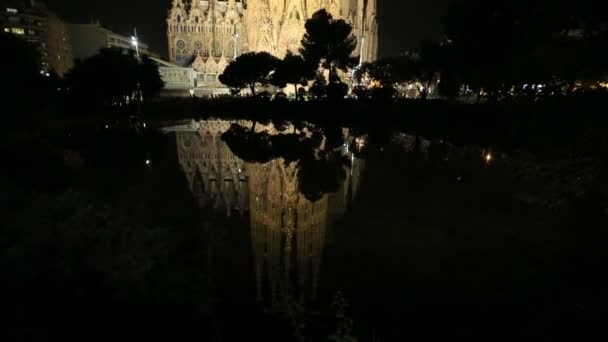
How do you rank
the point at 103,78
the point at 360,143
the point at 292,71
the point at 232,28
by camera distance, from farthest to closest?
the point at 232,28 → the point at 292,71 → the point at 103,78 → the point at 360,143

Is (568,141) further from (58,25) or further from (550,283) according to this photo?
(58,25)

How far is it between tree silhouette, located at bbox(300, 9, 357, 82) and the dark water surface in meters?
26.5

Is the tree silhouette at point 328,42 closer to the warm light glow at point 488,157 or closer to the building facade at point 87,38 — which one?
the warm light glow at point 488,157

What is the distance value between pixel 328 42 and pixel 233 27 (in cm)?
3651

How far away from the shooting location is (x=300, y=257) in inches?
256

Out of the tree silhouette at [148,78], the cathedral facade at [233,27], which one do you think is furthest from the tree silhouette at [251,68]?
the cathedral facade at [233,27]

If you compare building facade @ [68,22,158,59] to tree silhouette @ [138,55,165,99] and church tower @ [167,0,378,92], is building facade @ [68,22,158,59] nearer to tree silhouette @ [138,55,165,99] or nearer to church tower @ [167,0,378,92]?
church tower @ [167,0,378,92]

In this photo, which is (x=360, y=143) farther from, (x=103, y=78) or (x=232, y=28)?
(x=232, y=28)

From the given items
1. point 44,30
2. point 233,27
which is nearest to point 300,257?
point 233,27

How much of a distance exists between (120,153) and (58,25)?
261 ft

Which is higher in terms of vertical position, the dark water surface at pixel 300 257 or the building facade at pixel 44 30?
the building facade at pixel 44 30

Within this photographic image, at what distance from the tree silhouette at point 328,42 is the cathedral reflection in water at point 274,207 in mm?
22208

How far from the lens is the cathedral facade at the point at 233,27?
53156 mm

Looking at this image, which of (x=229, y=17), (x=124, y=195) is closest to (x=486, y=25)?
(x=124, y=195)
